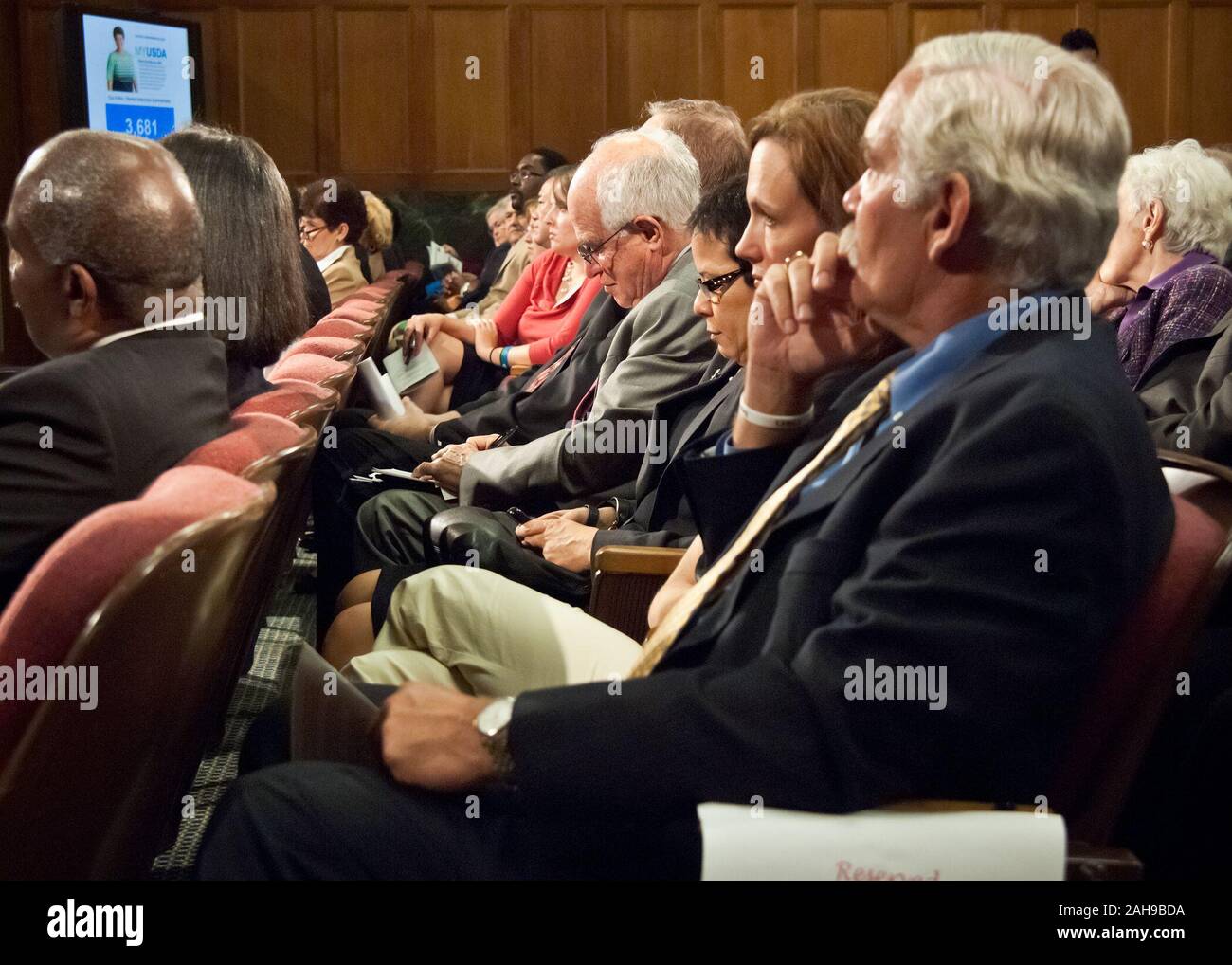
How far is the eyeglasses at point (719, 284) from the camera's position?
2.37 m

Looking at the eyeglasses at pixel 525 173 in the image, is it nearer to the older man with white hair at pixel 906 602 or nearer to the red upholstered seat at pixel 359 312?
the red upholstered seat at pixel 359 312

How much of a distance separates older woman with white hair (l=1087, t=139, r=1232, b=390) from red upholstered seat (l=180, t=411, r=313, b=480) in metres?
2.11

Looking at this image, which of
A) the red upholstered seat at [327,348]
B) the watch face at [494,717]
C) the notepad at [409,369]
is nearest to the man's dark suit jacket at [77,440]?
the watch face at [494,717]

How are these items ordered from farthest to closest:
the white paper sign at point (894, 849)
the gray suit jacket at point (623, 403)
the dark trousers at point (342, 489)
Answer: the dark trousers at point (342, 489)
the gray suit jacket at point (623, 403)
the white paper sign at point (894, 849)

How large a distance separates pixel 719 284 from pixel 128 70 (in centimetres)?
655

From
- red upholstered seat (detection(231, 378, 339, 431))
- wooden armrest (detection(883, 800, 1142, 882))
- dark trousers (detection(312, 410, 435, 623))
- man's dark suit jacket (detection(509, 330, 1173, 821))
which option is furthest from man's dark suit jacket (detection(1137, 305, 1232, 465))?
dark trousers (detection(312, 410, 435, 623))

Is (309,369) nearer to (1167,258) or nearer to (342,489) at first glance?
(342,489)

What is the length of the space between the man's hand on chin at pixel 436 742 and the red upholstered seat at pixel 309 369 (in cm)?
155

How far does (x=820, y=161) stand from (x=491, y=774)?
1.07m

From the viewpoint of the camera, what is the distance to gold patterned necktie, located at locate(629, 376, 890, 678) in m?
1.49

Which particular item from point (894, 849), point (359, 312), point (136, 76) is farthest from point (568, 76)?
point (894, 849)

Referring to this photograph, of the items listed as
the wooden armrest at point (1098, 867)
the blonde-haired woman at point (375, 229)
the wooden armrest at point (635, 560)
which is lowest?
the wooden armrest at point (1098, 867)

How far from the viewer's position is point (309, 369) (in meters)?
3.00

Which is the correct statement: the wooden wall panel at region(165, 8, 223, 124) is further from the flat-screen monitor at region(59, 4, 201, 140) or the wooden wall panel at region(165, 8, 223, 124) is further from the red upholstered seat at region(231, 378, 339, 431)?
the red upholstered seat at region(231, 378, 339, 431)
